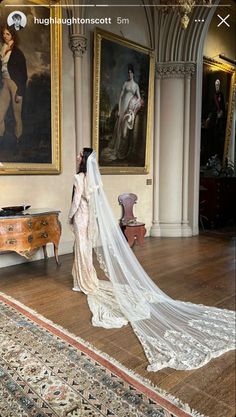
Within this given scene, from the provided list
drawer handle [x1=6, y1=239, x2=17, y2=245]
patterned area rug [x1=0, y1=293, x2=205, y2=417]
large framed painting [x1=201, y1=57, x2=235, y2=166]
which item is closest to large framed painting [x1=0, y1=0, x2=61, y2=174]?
drawer handle [x1=6, y1=239, x2=17, y2=245]

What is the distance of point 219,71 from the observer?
9836mm

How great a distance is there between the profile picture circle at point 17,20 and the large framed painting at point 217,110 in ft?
18.4

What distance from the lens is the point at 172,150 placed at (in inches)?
319

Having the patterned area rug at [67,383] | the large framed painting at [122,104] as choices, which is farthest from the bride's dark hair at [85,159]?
the large framed painting at [122,104]

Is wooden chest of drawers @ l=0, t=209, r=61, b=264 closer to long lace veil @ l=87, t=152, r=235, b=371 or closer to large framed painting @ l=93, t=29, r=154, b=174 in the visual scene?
long lace veil @ l=87, t=152, r=235, b=371

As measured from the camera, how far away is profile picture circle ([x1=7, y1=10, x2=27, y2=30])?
5259mm

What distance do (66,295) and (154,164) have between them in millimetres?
4830

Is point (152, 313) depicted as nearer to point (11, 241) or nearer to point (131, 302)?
point (131, 302)

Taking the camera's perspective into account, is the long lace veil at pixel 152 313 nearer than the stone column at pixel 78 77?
Yes

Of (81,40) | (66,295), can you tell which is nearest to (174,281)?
(66,295)

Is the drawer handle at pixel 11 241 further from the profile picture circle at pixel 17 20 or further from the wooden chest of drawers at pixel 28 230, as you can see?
the profile picture circle at pixel 17 20

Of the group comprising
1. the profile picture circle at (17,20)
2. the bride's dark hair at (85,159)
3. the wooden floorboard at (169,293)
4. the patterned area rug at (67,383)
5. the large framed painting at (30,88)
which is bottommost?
the wooden floorboard at (169,293)

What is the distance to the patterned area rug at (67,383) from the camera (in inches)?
84.4

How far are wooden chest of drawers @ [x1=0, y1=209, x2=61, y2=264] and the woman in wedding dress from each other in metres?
0.91
